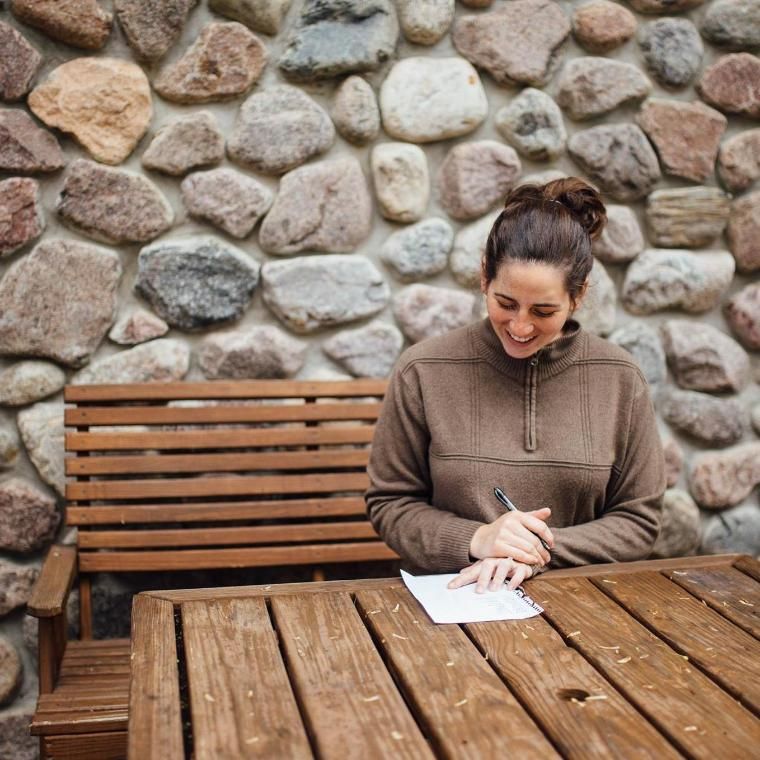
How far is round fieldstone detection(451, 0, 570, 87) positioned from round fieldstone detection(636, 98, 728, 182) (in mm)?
345

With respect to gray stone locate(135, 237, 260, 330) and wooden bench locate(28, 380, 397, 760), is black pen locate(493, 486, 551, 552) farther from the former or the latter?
gray stone locate(135, 237, 260, 330)

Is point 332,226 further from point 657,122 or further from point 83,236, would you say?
point 657,122


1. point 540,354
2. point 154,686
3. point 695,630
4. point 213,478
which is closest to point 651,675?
point 695,630

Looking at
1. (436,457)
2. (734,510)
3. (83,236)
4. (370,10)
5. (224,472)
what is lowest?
(734,510)

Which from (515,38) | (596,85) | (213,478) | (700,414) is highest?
(515,38)

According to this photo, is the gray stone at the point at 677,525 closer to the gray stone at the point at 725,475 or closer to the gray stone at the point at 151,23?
the gray stone at the point at 725,475

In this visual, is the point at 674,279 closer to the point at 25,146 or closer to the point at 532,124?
the point at 532,124

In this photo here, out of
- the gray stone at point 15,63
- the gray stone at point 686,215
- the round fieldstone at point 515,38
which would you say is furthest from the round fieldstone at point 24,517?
the gray stone at point 686,215

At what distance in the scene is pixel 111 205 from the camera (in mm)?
2375

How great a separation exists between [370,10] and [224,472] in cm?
128

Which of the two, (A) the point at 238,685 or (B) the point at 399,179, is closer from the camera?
(A) the point at 238,685

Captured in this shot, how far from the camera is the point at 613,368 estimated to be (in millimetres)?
1950

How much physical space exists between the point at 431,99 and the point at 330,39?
0.31 meters

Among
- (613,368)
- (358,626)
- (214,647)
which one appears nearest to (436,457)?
(613,368)
